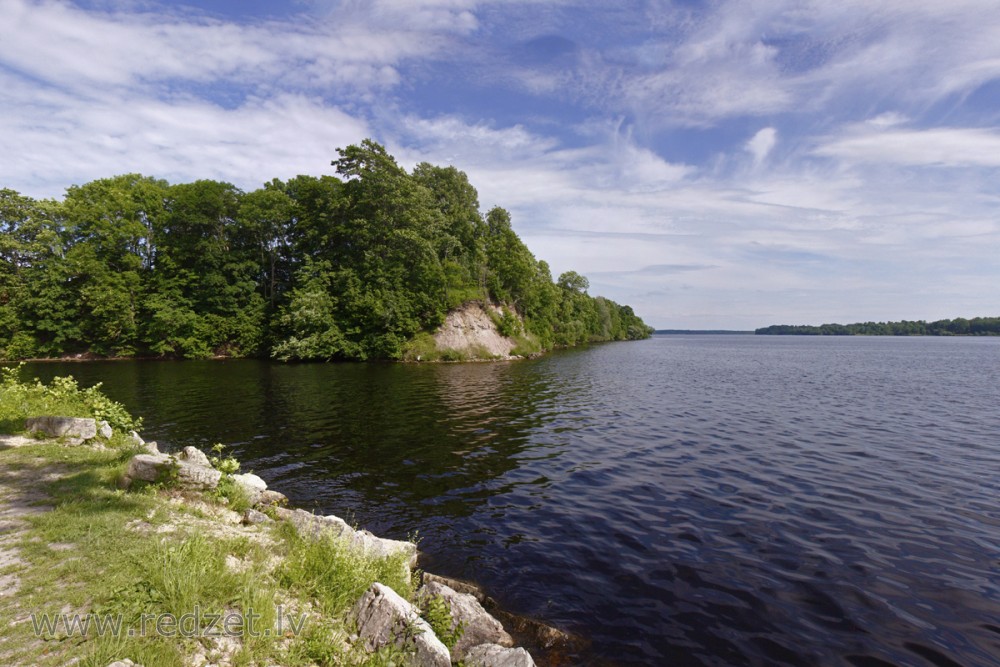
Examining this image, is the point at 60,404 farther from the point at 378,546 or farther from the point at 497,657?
the point at 497,657

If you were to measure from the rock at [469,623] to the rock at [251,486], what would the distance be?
601 centimetres

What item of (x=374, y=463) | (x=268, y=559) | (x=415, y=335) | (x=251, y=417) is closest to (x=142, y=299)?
(x=415, y=335)

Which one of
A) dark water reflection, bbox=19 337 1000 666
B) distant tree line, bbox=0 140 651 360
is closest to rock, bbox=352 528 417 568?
dark water reflection, bbox=19 337 1000 666

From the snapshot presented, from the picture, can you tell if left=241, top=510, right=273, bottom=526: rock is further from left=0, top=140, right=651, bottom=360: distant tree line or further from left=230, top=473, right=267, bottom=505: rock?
left=0, top=140, right=651, bottom=360: distant tree line

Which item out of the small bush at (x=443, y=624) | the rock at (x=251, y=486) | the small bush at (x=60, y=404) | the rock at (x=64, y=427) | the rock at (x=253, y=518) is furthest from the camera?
the small bush at (x=60, y=404)

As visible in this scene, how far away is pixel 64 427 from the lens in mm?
14672

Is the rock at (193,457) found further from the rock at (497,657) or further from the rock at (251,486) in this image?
the rock at (497,657)

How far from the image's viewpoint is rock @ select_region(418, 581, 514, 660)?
292 inches

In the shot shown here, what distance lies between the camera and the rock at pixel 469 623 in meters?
7.42

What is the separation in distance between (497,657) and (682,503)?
29.9 ft

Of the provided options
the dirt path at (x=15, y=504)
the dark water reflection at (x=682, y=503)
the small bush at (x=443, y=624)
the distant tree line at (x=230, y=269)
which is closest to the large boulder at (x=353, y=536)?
the small bush at (x=443, y=624)

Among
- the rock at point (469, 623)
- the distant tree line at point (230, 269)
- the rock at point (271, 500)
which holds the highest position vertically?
the distant tree line at point (230, 269)

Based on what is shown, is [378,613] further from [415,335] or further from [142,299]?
[142,299]

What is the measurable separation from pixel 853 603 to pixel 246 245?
7929 centimetres
